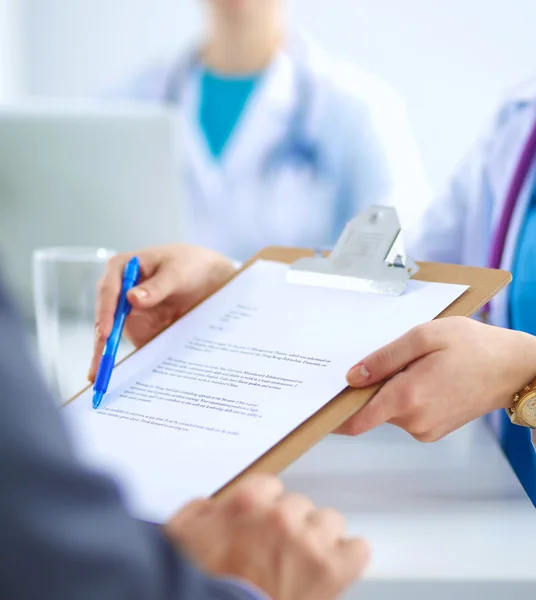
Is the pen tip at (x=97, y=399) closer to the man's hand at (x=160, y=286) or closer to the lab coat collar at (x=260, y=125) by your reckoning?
the man's hand at (x=160, y=286)

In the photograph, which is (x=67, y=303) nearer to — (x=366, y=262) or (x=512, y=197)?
(x=366, y=262)

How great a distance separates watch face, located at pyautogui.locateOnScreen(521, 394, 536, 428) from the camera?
0.64 meters

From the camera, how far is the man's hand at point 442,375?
0.57 metres

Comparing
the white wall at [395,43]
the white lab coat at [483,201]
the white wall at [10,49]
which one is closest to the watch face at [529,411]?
the white lab coat at [483,201]

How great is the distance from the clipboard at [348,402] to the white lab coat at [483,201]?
0.23m

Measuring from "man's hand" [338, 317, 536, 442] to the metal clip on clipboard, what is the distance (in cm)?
9

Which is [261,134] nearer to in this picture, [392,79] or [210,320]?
[392,79]

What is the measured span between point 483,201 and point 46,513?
0.84 metres

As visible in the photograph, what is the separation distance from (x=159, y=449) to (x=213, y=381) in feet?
0.26

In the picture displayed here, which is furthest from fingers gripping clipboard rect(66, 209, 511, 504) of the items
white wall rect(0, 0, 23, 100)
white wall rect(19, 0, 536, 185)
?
white wall rect(0, 0, 23, 100)

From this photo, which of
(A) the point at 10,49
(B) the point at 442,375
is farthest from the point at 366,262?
(A) the point at 10,49

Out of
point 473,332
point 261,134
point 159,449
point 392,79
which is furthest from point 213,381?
point 392,79

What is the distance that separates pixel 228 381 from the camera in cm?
60

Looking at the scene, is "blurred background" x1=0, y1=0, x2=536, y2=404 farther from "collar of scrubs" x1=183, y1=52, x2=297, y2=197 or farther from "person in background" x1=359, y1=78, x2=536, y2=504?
"person in background" x1=359, y1=78, x2=536, y2=504
